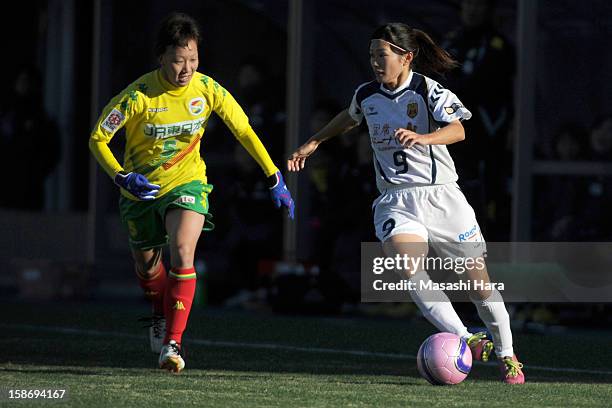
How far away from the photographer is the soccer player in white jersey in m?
7.53

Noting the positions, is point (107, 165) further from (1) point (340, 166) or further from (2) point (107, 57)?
(2) point (107, 57)

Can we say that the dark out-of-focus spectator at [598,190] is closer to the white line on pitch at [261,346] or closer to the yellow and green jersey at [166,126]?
A: the white line on pitch at [261,346]

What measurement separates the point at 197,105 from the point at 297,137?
16.4 feet

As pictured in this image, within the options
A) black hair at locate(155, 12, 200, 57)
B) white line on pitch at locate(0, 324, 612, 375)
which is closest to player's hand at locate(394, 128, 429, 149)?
black hair at locate(155, 12, 200, 57)

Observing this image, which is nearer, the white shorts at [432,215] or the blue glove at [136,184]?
the white shorts at [432,215]

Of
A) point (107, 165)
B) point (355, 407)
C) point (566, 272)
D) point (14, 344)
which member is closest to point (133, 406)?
point (355, 407)

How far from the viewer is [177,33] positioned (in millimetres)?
8008

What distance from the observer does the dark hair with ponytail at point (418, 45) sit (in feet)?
25.3

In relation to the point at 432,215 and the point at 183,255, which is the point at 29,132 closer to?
the point at 183,255

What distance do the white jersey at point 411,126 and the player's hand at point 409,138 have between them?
0.37 meters

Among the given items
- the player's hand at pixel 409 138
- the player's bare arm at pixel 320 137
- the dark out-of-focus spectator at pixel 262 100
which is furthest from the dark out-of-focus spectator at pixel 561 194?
the player's hand at pixel 409 138

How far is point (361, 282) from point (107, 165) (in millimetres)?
4798

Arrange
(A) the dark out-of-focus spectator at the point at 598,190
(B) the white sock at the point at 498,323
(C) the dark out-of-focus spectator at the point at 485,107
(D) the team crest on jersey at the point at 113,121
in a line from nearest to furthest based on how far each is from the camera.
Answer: (B) the white sock at the point at 498,323 → (D) the team crest on jersey at the point at 113,121 → (C) the dark out-of-focus spectator at the point at 485,107 → (A) the dark out-of-focus spectator at the point at 598,190

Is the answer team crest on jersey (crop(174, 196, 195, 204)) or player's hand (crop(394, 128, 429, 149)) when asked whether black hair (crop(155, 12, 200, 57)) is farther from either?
player's hand (crop(394, 128, 429, 149))
